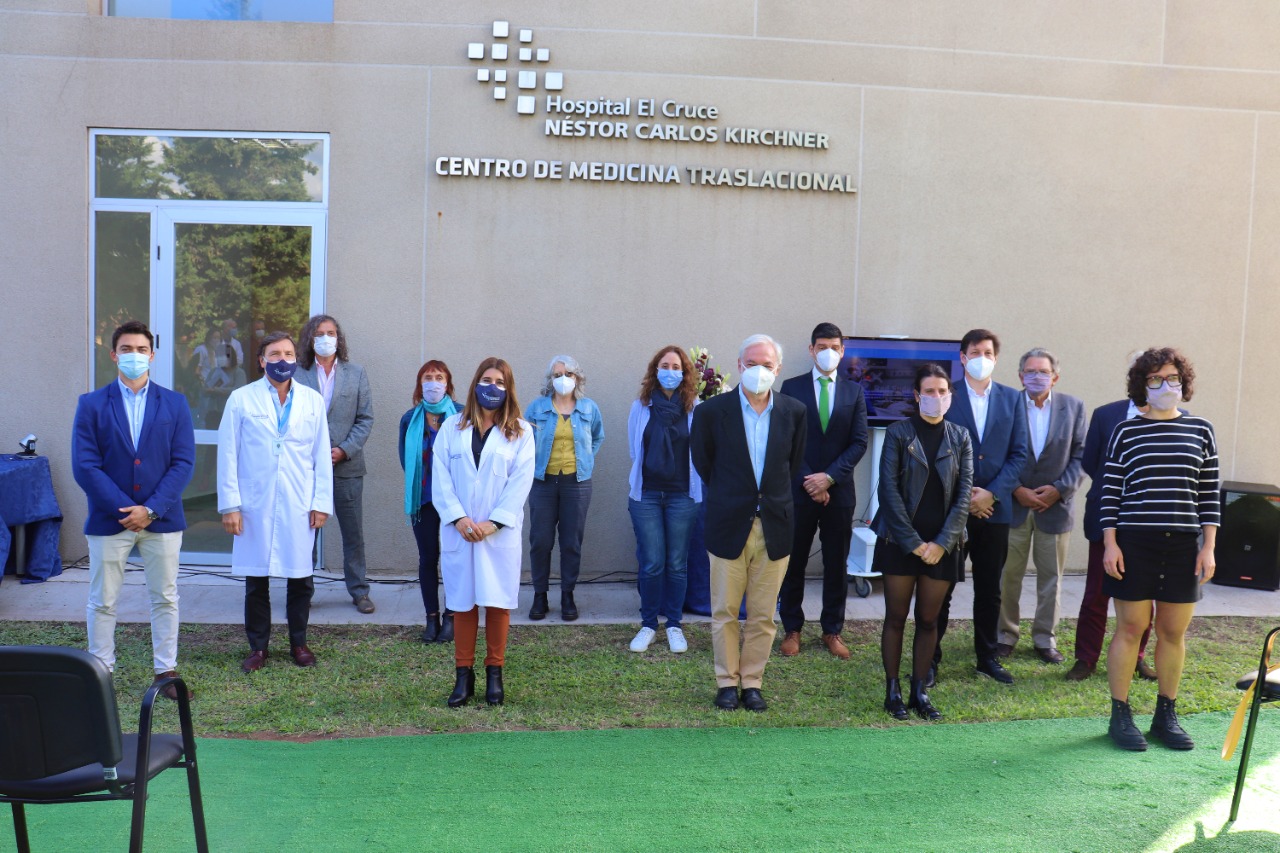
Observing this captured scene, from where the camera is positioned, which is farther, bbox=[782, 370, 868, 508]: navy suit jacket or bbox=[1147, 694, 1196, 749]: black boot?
bbox=[782, 370, 868, 508]: navy suit jacket

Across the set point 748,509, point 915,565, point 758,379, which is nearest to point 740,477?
point 748,509

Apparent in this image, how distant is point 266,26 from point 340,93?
2.66ft

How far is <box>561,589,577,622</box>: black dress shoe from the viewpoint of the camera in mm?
7266

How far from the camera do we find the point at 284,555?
6090 millimetres

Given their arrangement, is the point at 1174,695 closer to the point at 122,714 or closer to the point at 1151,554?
the point at 1151,554

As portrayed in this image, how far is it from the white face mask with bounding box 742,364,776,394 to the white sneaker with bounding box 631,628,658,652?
1960 mm

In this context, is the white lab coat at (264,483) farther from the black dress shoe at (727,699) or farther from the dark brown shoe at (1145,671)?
the dark brown shoe at (1145,671)

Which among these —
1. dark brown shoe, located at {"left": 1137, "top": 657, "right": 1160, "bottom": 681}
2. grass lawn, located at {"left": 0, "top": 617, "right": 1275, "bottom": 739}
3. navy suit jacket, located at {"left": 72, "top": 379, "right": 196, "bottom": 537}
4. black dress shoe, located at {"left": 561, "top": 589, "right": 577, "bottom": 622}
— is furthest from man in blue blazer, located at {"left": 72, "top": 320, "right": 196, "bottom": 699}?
dark brown shoe, located at {"left": 1137, "top": 657, "right": 1160, "bottom": 681}

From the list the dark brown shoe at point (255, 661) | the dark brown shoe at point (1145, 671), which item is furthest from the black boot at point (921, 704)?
the dark brown shoe at point (255, 661)

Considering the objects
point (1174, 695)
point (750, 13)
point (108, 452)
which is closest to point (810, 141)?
point (750, 13)

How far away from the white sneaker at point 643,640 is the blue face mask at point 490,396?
6.31ft

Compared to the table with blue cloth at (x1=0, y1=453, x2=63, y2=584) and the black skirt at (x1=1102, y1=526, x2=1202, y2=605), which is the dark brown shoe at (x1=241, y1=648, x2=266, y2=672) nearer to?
the table with blue cloth at (x1=0, y1=453, x2=63, y2=584)

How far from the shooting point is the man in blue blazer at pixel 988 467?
607 cm

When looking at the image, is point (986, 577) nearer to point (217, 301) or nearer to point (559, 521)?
point (559, 521)
